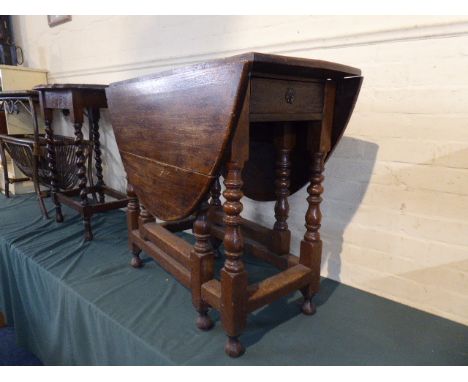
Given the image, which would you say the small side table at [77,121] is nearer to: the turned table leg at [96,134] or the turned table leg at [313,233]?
the turned table leg at [96,134]

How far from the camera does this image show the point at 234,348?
101cm

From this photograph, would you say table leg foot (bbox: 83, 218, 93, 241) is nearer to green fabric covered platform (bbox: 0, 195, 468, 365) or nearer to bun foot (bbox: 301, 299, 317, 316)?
green fabric covered platform (bbox: 0, 195, 468, 365)

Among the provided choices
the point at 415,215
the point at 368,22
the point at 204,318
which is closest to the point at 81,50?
the point at 368,22

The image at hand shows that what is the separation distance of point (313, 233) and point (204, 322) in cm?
47

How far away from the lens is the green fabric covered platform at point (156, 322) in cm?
105

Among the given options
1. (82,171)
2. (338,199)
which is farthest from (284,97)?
(82,171)

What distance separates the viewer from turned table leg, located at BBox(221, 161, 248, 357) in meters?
0.94

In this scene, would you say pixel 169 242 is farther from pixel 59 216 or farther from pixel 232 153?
pixel 59 216

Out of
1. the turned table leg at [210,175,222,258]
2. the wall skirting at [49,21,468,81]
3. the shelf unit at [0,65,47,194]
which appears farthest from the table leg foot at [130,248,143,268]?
the shelf unit at [0,65,47,194]

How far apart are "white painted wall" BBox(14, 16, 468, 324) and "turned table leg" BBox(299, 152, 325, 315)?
11.2 inches

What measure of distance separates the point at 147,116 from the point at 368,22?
85 centimetres

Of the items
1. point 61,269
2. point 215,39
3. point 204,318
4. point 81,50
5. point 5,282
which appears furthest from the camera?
point 81,50

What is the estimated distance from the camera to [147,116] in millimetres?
1137

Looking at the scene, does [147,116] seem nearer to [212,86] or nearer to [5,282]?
[212,86]
